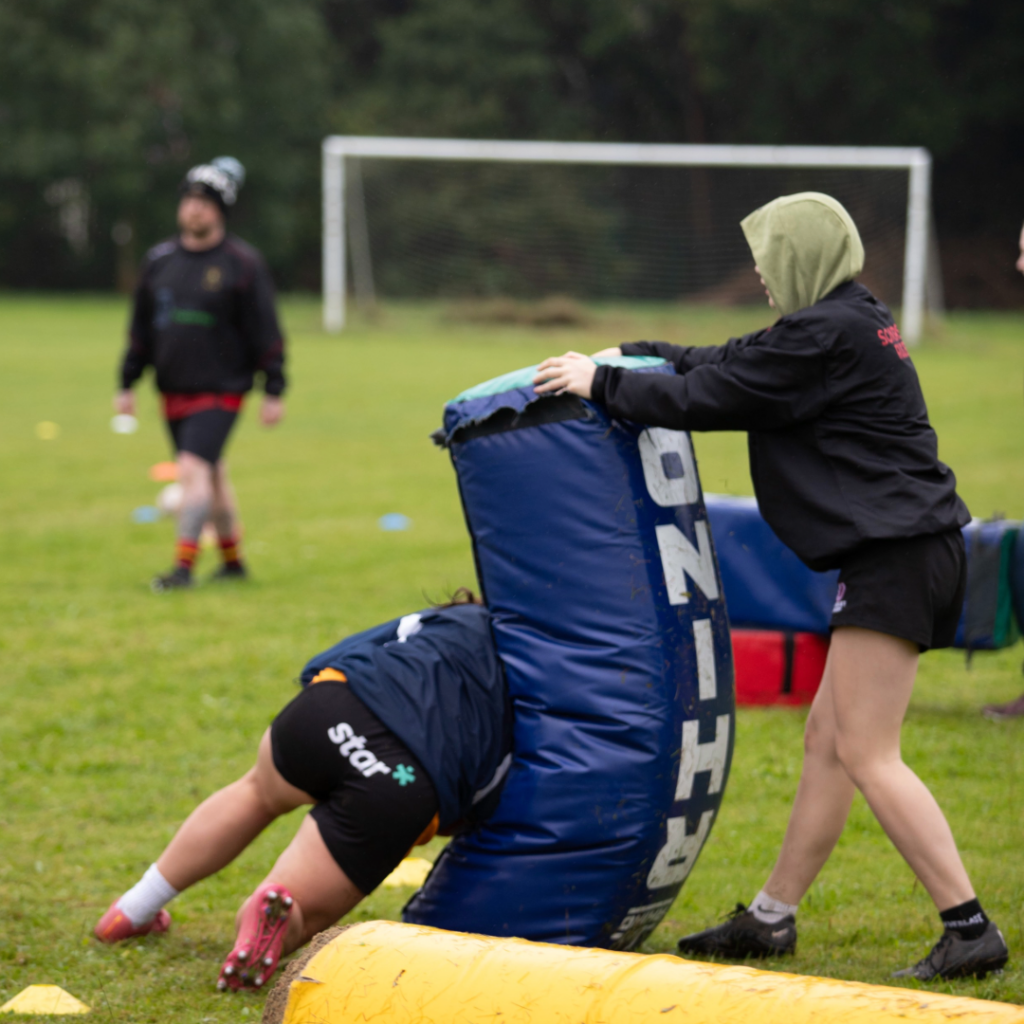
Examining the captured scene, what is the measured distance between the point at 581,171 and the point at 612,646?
85.7 feet

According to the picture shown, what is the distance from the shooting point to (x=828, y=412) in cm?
325

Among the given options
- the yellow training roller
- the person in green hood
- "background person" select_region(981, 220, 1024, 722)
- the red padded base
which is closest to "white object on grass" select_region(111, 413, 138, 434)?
the red padded base

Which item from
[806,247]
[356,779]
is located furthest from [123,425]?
[806,247]

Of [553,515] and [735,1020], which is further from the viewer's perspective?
[553,515]

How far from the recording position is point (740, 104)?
40.6 m

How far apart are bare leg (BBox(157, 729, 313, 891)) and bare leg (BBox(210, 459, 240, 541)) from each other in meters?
4.59

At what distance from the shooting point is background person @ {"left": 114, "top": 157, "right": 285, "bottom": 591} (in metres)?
7.64

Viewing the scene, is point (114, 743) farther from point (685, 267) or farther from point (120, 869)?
point (685, 267)

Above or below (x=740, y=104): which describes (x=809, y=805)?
below

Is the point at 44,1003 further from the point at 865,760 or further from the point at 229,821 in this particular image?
the point at 865,760

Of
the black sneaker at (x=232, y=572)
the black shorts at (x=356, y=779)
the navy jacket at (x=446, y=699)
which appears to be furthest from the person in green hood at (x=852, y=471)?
the black sneaker at (x=232, y=572)

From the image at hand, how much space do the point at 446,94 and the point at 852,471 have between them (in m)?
42.1

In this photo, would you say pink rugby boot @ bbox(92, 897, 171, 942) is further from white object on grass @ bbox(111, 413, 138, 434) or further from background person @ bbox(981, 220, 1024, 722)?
white object on grass @ bbox(111, 413, 138, 434)

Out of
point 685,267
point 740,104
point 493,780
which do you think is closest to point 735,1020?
point 493,780
